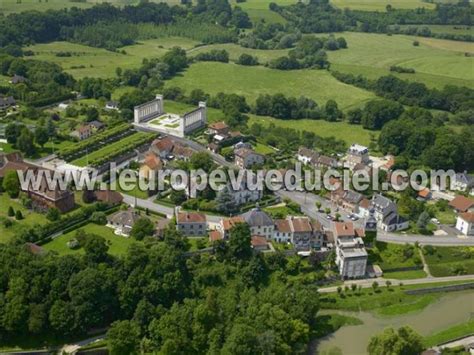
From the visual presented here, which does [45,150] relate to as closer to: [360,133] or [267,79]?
[360,133]

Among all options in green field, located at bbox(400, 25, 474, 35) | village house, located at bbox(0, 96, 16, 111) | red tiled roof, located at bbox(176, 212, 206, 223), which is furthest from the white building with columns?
green field, located at bbox(400, 25, 474, 35)

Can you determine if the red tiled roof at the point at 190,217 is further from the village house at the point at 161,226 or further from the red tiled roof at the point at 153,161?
the red tiled roof at the point at 153,161

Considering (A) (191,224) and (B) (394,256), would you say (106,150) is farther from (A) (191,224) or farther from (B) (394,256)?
(B) (394,256)

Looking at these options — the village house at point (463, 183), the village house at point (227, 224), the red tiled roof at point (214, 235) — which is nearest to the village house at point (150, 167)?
the village house at point (227, 224)

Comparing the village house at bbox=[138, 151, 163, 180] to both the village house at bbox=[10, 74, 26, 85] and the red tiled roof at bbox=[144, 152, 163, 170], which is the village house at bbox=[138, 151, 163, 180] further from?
the village house at bbox=[10, 74, 26, 85]

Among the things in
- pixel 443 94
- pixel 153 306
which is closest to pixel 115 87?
pixel 443 94

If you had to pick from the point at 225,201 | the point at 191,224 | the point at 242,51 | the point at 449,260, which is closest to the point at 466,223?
the point at 449,260
